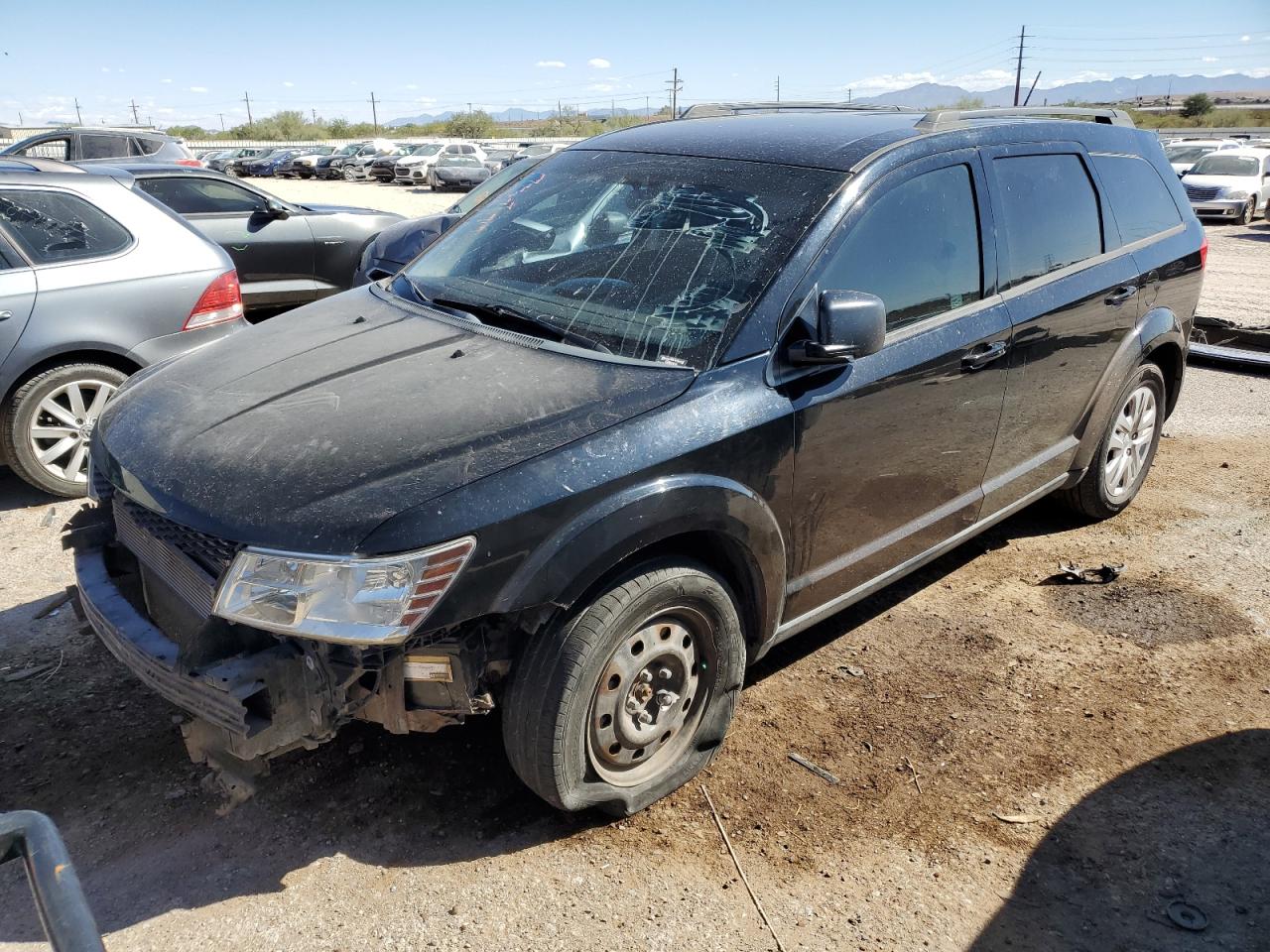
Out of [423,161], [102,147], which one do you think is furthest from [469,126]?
[102,147]

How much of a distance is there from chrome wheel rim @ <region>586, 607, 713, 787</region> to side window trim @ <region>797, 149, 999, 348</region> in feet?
3.14

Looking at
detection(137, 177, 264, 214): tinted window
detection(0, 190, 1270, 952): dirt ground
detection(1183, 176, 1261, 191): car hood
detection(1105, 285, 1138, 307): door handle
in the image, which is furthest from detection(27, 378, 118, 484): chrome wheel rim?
detection(1183, 176, 1261, 191): car hood

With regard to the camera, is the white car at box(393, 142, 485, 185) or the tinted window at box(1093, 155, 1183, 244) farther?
the white car at box(393, 142, 485, 185)

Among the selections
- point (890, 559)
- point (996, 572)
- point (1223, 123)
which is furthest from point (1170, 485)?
point (1223, 123)

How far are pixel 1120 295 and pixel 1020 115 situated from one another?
35.8 inches

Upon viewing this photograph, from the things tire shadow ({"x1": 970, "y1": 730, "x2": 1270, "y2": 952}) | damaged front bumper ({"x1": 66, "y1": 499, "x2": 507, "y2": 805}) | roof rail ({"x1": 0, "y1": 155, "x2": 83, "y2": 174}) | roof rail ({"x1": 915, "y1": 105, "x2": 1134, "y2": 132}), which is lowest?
tire shadow ({"x1": 970, "y1": 730, "x2": 1270, "y2": 952})

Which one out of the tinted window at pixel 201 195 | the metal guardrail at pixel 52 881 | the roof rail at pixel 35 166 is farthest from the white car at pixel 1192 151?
the metal guardrail at pixel 52 881

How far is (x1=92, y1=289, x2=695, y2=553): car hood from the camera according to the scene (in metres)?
2.38

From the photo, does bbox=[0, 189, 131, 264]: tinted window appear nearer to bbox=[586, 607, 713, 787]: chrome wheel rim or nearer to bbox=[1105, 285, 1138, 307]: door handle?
bbox=[586, 607, 713, 787]: chrome wheel rim

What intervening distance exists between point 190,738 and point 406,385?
1.11 meters

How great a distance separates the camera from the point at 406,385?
9.30 feet

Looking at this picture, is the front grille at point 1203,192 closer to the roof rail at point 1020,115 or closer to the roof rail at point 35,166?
the roof rail at point 1020,115

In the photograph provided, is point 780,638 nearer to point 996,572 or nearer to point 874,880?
point 874,880

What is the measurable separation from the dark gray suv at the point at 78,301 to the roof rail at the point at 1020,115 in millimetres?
3855
